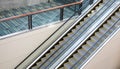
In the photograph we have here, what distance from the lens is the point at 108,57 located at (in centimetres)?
860

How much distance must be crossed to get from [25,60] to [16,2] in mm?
3162

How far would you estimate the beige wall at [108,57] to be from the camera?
8.34 metres

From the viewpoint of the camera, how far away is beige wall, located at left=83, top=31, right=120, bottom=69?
8.34m

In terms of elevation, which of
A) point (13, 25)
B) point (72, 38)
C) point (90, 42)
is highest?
point (13, 25)

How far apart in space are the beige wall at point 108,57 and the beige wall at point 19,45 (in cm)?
211

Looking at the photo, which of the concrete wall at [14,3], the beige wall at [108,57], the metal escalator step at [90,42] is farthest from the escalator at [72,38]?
the concrete wall at [14,3]

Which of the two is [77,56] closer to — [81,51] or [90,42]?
[81,51]

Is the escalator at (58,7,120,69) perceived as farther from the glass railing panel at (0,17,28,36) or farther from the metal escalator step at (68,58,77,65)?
the glass railing panel at (0,17,28,36)

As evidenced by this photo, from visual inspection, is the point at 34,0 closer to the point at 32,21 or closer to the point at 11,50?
the point at 32,21

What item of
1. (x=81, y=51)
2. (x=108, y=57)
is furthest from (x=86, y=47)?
(x=108, y=57)

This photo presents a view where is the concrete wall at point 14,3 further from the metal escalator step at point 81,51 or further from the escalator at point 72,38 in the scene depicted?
the metal escalator step at point 81,51

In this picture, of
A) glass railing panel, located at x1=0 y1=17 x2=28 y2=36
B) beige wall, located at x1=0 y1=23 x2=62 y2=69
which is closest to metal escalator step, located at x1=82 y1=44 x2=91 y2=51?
beige wall, located at x1=0 y1=23 x2=62 y2=69

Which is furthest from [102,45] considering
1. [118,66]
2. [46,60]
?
[46,60]

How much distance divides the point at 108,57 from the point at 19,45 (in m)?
3.08
